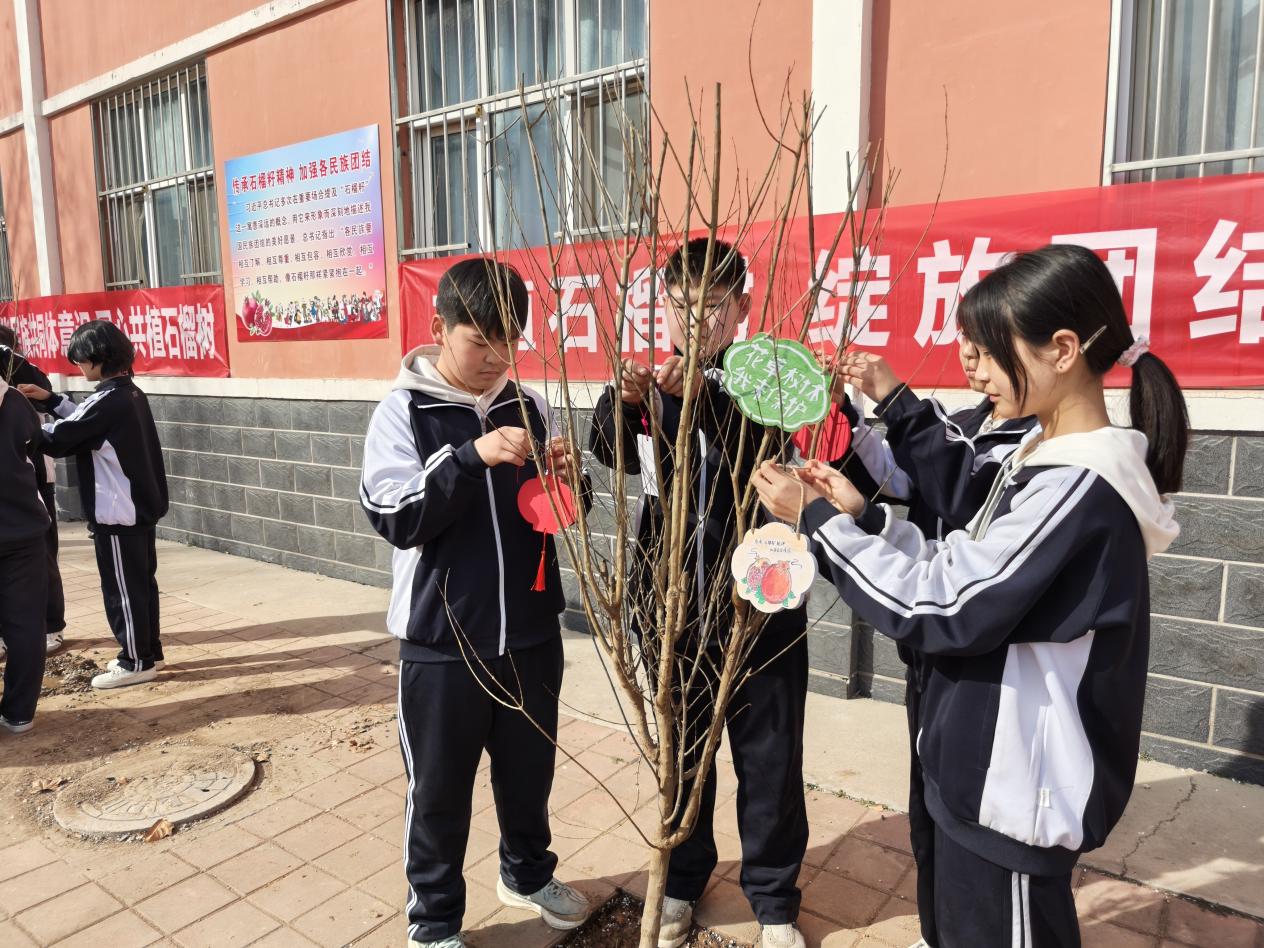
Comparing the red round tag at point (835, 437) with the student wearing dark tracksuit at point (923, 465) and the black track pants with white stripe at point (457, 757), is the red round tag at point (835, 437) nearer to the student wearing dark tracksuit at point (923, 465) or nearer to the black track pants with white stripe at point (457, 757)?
the student wearing dark tracksuit at point (923, 465)

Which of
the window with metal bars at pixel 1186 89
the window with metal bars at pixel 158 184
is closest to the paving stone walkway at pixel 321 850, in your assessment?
the window with metal bars at pixel 1186 89

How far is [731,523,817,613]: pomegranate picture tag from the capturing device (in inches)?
54.9

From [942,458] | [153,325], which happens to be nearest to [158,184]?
[153,325]

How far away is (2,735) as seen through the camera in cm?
352

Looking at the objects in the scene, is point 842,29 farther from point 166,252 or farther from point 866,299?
point 166,252

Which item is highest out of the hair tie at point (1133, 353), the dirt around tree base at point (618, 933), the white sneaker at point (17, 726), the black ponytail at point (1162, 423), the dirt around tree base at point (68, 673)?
the hair tie at point (1133, 353)

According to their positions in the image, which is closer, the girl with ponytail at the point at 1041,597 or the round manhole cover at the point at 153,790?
the girl with ponytail at the point at 1041,597

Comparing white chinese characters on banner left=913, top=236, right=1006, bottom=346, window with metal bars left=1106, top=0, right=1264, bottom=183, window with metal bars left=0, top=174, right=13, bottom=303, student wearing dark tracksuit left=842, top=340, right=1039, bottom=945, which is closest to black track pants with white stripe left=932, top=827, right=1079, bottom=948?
student wearing dark tracksuit left=842, top=340, right=1039, bottom=945

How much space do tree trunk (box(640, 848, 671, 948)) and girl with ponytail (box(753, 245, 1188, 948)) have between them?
21.2 inches

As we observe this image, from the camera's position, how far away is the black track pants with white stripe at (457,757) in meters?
1.97

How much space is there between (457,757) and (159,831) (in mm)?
1400

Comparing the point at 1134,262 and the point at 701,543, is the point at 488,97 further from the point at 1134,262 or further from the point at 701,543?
the point at 701,543

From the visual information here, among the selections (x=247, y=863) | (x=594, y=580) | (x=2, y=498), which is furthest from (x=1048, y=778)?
(x=2, y=498)

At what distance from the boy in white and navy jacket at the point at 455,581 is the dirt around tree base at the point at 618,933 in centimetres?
33
